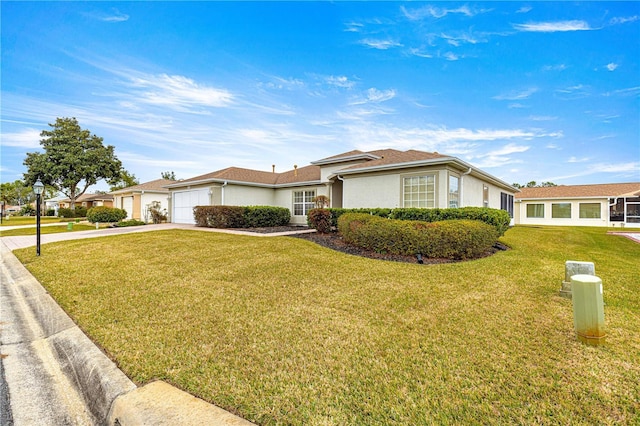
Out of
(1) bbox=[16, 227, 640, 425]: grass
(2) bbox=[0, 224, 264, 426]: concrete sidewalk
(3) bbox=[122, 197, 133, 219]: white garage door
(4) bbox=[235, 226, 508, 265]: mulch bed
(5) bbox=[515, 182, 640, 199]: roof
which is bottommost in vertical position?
(2) bbox=[0, 224, 264, 426]: concrete sidewalk

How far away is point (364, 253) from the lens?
339 inches

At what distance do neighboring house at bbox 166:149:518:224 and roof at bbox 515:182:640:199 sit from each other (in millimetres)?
6890

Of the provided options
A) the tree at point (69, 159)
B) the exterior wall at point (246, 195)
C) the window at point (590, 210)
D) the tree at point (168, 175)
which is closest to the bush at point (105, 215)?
the exterior wall at point (246, 195)

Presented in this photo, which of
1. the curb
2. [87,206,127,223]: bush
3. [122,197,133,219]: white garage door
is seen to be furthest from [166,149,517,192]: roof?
[122,197,133,219]: white garage door

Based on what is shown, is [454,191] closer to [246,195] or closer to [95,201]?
[246,195]

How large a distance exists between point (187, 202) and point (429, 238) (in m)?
17.5

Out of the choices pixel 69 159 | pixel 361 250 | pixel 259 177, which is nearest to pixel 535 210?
pixel 259 177

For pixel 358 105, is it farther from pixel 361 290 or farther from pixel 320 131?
pixel 361 290

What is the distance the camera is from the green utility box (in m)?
3.16

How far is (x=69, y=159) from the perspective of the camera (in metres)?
33.8

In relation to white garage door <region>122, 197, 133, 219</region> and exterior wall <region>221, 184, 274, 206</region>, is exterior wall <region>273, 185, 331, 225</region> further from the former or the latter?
white garage door <region>122, 197, 133, 219</region>

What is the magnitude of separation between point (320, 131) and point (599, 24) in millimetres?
12831

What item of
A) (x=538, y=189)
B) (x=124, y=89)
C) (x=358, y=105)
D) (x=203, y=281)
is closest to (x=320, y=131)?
(x=358, y=105)

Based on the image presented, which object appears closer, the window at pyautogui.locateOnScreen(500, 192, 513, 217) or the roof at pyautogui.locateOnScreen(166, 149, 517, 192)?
the roof at pyautogui.locateOnScreen(166, 149, 517, 192)
